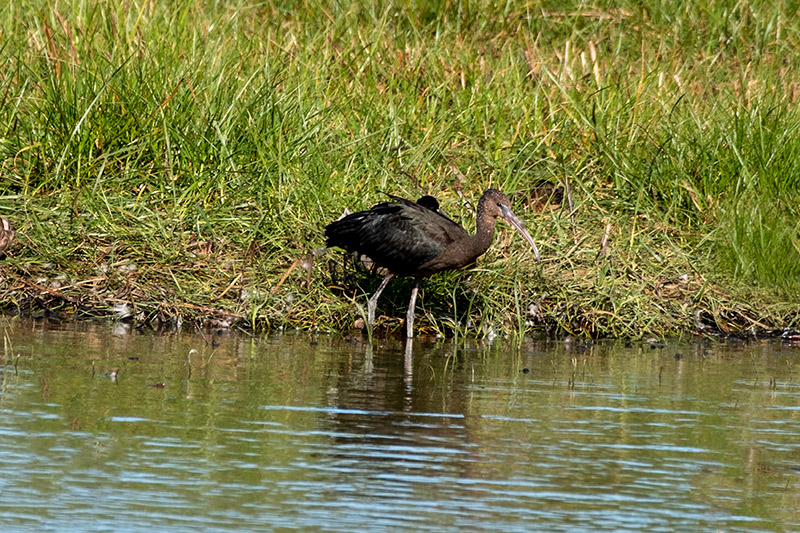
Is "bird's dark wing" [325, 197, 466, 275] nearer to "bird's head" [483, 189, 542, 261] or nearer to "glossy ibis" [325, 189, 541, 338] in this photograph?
"glossy ibis" [325, 189, 541, 338]

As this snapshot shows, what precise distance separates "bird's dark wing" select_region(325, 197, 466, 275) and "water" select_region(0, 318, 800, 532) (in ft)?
2.58

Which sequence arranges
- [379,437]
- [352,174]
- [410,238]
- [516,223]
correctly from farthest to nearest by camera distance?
[352,174], [516,223], [410,238], [379,437]

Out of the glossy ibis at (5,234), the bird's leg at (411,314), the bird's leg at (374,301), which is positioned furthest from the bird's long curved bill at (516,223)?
the glossy ibis at (5,234)

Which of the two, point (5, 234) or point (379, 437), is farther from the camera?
point (5, 234)

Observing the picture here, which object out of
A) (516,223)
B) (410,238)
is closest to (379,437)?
(410,238)

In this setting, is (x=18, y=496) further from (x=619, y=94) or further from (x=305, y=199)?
(x=619, y=94)

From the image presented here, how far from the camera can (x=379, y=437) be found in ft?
19.6

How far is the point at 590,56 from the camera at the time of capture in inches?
534

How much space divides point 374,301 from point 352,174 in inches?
57.8

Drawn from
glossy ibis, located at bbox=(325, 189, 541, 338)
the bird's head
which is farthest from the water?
the bird's head

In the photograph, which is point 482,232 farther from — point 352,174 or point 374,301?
point 352,174

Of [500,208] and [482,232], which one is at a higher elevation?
[500,208]

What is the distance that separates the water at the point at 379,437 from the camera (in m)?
4.75

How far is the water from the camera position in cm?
475
